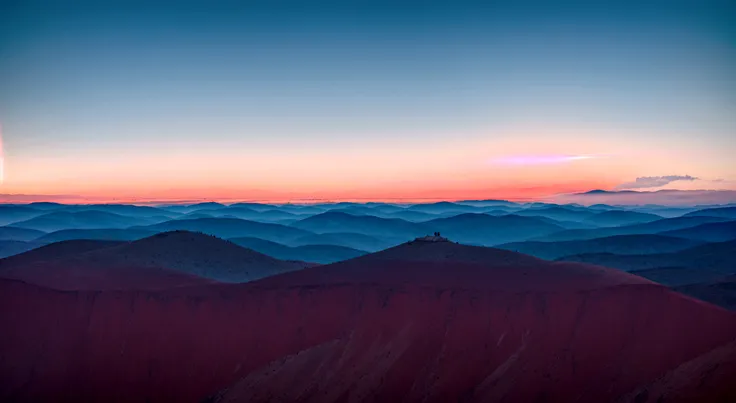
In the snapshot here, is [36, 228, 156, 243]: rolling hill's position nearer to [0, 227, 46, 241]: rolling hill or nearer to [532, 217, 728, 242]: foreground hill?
[0, 227, 46, 241]: rolling hill

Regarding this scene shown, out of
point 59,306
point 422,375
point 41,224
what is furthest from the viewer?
point 41,224

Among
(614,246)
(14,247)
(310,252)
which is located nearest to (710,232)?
(614,246)

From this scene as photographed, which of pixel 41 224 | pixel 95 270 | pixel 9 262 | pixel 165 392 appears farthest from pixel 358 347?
pixel 41 224

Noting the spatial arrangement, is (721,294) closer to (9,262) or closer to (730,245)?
(730,245)

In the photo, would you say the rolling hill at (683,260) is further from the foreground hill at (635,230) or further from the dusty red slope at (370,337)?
the dusty red slope at (370,337)

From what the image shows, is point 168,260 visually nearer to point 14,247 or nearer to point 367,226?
point 14,247

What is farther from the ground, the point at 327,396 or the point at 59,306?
the point at 59,306

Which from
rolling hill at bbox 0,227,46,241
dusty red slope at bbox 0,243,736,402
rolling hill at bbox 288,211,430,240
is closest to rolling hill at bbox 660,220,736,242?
rolling hill at bbox 288,211,430,240
